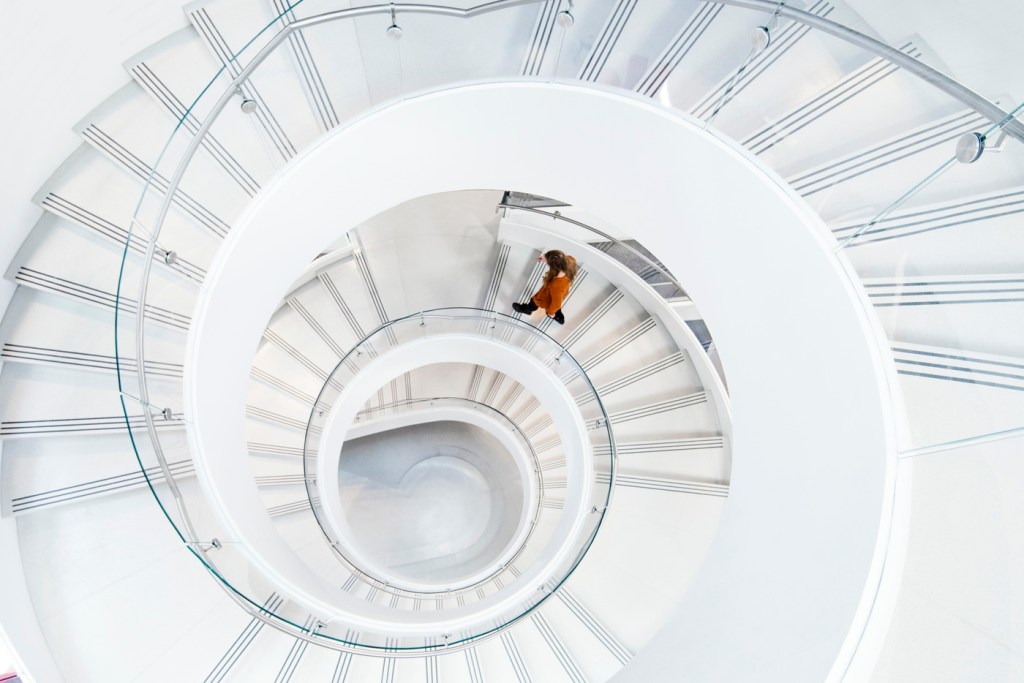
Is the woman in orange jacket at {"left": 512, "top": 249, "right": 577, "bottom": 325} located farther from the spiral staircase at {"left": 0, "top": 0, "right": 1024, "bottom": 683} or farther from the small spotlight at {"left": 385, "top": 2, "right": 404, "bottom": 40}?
the small spotlight at {"left": 385, "top": 2, "right": 404, "bottom": 40}

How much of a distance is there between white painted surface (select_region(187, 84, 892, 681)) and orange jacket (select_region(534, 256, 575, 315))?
1.38 meters

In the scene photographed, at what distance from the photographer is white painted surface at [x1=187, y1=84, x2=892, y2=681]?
2.68 meters

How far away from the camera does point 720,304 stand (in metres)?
3.65

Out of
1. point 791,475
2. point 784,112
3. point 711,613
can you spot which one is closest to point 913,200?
point 784,112

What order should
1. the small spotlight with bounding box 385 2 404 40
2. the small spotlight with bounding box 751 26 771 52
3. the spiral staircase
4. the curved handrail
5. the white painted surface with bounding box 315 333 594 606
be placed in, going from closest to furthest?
the spiral staircase → the curved handrail → the small spotlight with bounding box 751 26 771 52 → the small spotlight with bounding box 385 2 404 40 → the white painted surface with bounding box 315 333 594 606

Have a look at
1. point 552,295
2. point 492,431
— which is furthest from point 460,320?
point 492,431

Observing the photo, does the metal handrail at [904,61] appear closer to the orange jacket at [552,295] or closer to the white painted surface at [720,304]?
the white painted surface at [720,304]

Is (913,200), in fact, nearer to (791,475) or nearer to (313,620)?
(791,475)

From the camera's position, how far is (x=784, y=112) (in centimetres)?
277

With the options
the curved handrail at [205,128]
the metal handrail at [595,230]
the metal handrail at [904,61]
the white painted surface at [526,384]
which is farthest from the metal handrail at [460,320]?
the metal handrail at [904,61]

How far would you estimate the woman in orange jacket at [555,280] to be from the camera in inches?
216

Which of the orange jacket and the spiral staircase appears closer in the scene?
the spiral staircase

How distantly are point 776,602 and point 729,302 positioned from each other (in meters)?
1.71

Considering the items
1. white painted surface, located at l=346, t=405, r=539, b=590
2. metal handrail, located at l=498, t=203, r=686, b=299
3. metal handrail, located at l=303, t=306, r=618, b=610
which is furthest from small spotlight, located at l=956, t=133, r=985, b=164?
white painted surface, located at l=346, t=405, r=539, b=590
